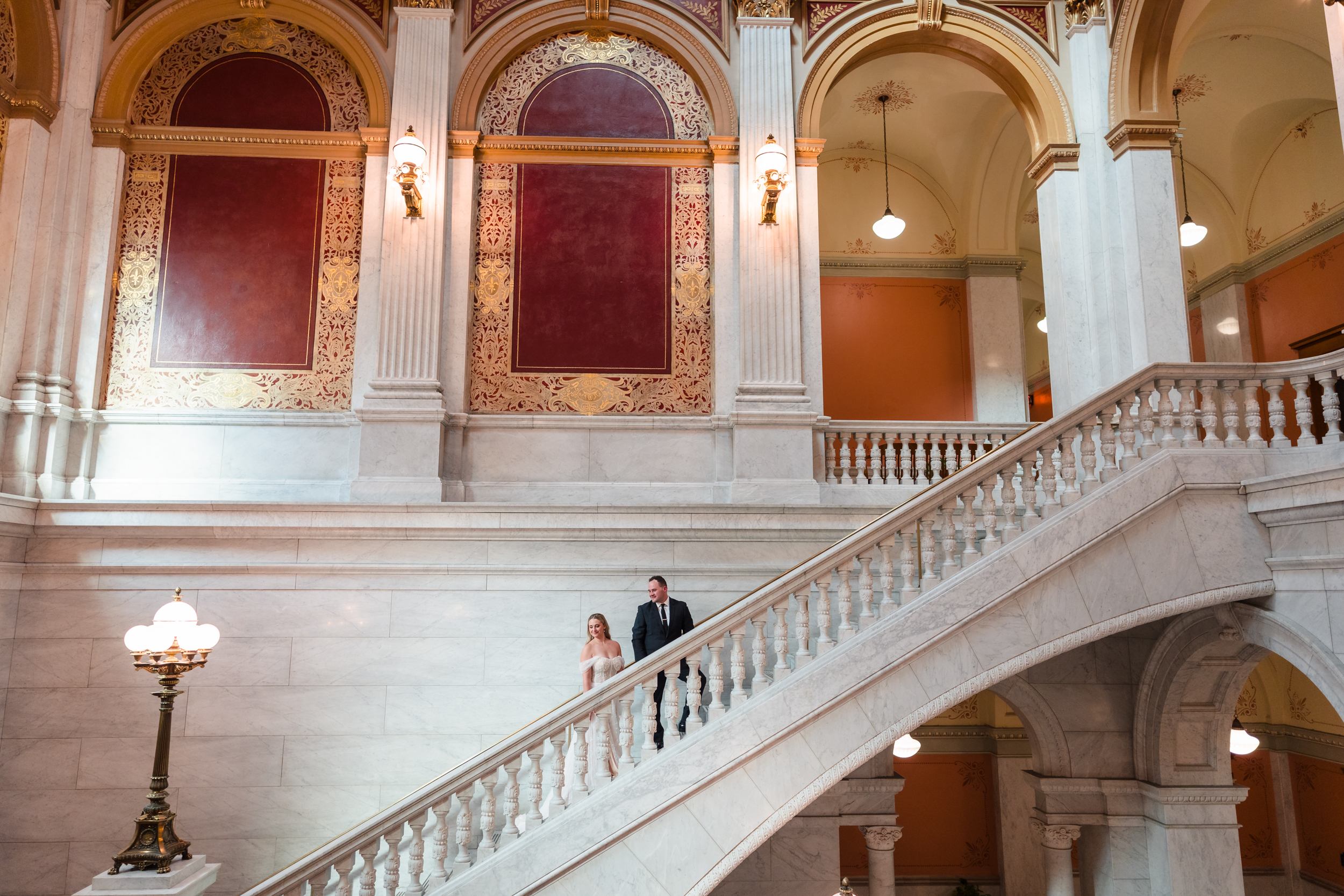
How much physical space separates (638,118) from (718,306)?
237 cm

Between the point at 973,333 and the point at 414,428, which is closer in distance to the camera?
the point at 414,428

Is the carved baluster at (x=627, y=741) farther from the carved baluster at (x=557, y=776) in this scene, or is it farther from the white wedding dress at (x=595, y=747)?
the carved baluster at (x=557, y=776)

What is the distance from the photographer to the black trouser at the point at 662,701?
6168 millimetres

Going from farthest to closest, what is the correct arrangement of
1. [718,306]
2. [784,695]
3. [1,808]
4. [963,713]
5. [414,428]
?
[963,713] → [718,306] → [414,428] → [1,808] → [784,695]

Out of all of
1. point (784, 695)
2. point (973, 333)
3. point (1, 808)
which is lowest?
point (1, 808)

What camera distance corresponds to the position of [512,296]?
31.8ft

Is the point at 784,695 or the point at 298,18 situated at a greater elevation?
the point at 298,18

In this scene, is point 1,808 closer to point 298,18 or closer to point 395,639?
point 395,639

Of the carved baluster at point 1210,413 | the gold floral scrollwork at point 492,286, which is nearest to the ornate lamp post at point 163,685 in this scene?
the gold floral scrollwork at point 492,286

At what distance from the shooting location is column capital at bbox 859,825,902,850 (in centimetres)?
867

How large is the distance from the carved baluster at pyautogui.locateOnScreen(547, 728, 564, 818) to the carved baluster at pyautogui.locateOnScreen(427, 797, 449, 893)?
0.14 meters

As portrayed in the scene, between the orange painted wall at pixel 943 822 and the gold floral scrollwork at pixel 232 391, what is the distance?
33.2 feet

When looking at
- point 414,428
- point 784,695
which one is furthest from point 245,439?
point 784,695

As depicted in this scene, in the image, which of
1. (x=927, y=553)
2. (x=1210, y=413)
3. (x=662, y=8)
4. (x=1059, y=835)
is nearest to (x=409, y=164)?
(x=662, y=8)
